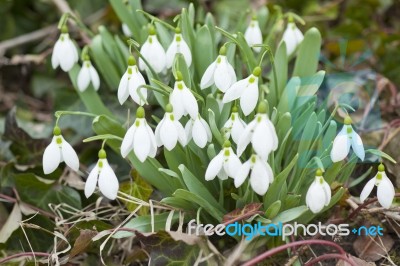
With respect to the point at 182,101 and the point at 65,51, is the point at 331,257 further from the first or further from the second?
the point at 65,51

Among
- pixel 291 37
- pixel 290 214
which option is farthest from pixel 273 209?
pixel 291 37

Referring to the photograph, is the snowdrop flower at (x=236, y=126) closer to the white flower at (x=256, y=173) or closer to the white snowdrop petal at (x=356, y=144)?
the white flower at (x=256, y=173)

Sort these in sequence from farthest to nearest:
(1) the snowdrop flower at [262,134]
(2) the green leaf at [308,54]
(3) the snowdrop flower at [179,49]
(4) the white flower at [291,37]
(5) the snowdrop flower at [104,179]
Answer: (4) the white flower at [291,37], (2) the green leaf at [308,54], (3) the snowdrop flower at [179,49], (5) the snowdrop flower at [104,179], (1) the snowdrop flower at [262,134]

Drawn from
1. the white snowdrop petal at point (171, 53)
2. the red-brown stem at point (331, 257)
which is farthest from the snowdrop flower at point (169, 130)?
the red-brown stem at point (331, 257)

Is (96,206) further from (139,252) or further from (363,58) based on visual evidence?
(363,58)

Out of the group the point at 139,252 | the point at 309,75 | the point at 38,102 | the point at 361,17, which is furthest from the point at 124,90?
the point at 361,17
